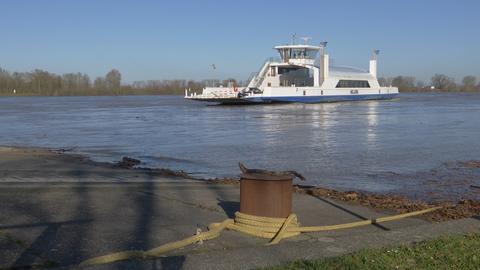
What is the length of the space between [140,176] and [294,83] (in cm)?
5727

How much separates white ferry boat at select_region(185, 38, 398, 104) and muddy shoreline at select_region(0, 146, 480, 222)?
4647 centimetres

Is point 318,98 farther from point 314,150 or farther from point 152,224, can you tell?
point 152,224

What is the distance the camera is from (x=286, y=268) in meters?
5.04

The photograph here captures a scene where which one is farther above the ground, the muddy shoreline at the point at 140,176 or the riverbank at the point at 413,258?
the riverbank at the point at 413,258

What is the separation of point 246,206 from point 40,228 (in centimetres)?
242

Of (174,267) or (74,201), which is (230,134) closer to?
(74,201)

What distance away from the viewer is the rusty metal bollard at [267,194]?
6.75m

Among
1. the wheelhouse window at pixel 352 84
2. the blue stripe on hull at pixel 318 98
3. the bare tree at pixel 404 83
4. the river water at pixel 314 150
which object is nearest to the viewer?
the river water at pixel 314 150

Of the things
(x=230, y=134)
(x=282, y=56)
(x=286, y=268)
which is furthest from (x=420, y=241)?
(x=282, y=56)

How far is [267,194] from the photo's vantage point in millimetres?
6773

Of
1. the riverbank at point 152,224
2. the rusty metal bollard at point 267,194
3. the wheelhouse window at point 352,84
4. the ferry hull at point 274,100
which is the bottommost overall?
the riverbank at point 152,224

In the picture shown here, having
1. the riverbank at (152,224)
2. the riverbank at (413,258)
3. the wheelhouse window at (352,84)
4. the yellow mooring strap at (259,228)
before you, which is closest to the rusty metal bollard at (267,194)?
the yellow mooring strap at (259,228)

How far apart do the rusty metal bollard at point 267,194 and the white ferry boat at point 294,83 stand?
57.1 metres

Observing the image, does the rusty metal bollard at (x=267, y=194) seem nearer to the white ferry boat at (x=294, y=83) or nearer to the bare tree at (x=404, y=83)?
the white ferry boat at (x=294, y=83)
